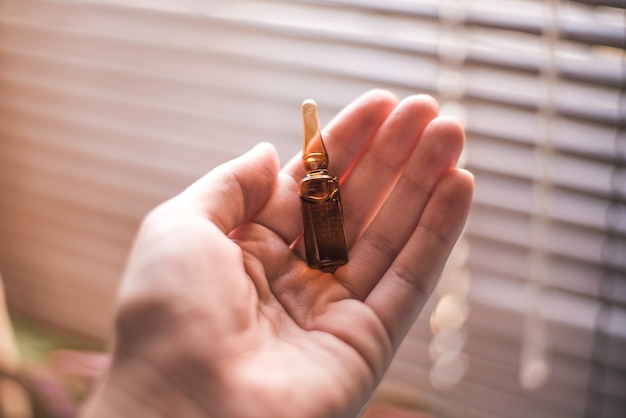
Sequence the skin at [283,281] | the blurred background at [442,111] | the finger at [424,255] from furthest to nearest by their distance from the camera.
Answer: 1. the blurred background at [442,111]
2. the finger at [424,255]
3. the skin at [283,281]

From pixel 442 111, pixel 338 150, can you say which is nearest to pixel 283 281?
pixel 338 150

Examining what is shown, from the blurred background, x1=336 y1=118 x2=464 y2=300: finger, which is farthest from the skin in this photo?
the blurred background

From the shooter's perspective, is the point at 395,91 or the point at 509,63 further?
the point at 395,91

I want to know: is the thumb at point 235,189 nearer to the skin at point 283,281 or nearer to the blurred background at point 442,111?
the skin at point 283,281

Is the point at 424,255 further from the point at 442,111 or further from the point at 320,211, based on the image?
the point at 442,111

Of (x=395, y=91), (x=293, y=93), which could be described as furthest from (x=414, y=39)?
(x=293, y=93)

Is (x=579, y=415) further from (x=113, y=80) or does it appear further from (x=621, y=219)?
(x=113, y=80)

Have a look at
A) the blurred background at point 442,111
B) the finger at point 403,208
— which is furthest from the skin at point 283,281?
the blurred background at point 442,111
